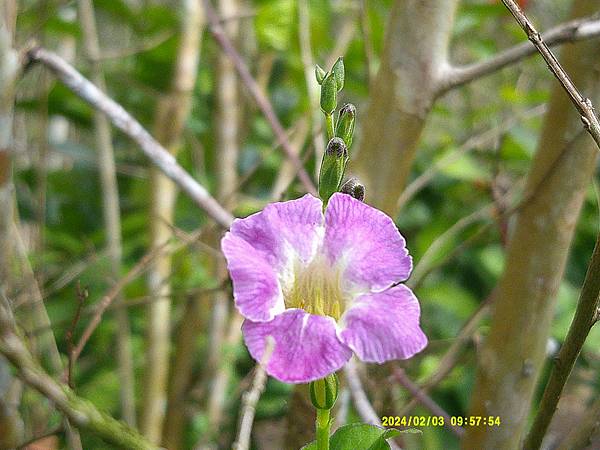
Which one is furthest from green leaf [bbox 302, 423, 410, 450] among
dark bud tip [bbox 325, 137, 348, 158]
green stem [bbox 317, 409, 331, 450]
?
dark bud tip [bbox 325, 137, 348, 158]

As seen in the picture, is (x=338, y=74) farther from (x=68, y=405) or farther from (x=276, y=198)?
(x=276, y=198)

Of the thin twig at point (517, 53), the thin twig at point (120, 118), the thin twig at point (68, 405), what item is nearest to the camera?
the thin twig at point (68, 405)

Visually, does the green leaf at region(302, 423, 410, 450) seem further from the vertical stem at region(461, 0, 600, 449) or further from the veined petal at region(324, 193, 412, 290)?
the vertical stem at region(461, 0, 600, 449)

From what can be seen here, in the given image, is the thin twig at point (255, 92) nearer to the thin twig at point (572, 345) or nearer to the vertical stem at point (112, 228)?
the vertical stem at point (112, 228)

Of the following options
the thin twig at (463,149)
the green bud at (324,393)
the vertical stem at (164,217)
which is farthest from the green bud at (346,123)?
the vertical stem at (164,217)

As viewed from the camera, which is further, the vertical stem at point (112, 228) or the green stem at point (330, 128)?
the vertical stem at point (112, 228)

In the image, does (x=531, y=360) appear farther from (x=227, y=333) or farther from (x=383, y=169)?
(x=227, y=333)
